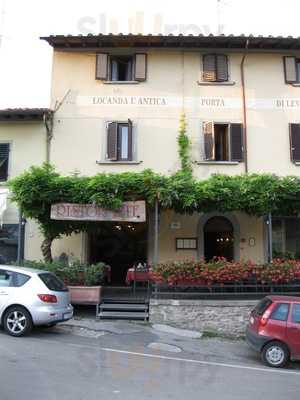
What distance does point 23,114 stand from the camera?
1648cm

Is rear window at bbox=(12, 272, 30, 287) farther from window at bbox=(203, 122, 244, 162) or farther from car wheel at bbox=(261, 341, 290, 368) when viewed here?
window at bbox=(203, 122, 244, 162)

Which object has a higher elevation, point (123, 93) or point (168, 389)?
point (123, 93)

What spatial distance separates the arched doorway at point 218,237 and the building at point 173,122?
0.12 feet

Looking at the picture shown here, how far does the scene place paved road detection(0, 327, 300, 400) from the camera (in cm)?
700

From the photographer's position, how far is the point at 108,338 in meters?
11.7

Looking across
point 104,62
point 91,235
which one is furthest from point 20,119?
point 91,235

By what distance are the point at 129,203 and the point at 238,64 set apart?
702 centimetres

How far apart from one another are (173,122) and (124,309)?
21.9 ft

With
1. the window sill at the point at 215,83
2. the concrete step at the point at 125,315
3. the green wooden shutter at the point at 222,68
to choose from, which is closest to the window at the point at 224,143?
the window sill at the point at 215,83

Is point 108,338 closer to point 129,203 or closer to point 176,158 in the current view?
point 129,203

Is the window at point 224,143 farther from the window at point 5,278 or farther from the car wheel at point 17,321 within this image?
the car wheel at point 17,321

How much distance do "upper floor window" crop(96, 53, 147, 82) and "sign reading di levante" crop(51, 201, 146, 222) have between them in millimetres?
5330

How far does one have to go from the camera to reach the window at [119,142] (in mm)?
16587

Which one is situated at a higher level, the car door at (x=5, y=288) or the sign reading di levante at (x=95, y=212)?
the sign reading di levante at (x=95, y=212)
